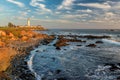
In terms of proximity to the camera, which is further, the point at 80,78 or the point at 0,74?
the point at 80,78

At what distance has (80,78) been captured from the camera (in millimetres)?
18047

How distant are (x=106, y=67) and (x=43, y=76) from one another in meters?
8.62

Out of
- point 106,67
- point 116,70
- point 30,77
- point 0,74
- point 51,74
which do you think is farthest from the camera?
point 106,67

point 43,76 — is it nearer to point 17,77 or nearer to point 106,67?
point 17,77

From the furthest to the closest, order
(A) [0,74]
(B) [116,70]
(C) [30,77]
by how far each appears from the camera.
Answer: (B) [116,70]
(C) [30,77]
(A) [0,74]

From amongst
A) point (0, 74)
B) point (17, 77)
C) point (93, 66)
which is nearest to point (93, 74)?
point (93, 66)

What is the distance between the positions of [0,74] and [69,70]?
8.01 metres

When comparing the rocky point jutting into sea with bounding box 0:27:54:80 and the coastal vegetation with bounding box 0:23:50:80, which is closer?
the rocky point jutting into sea with bounding box 0:27:54:80

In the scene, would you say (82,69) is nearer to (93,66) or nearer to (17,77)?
(93,66)

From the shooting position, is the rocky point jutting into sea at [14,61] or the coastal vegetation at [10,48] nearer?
the rocky point jutting into sea at [14,61]

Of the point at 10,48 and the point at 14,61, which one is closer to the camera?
the point at 14,61

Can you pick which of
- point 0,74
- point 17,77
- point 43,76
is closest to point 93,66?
point 43,76

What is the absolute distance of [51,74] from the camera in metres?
19.5

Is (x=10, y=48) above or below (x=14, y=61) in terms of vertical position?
above
